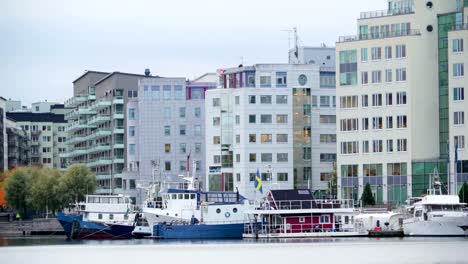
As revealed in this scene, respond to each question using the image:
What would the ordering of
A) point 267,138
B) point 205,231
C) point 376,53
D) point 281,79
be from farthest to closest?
point 281,79 < point 267,138 < point 376,53 < point 205,231

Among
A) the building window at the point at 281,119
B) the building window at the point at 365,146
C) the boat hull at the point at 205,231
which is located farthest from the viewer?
the building window at the point at 281,119

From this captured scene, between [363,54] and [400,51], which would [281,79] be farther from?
[400,51]

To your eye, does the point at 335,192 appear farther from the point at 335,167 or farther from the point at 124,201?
the point at 124,201

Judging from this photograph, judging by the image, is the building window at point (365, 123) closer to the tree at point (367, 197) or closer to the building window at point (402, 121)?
the building window at point (402, 121)

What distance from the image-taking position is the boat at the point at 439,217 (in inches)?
5960

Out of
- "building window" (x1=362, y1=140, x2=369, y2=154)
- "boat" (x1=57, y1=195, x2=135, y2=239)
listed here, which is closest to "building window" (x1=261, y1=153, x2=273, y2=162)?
"building window" (x1=362, y1=140, x2=369, y2=154)

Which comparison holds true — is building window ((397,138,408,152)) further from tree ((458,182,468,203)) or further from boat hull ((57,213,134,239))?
boat hull ((57,213,134,239))

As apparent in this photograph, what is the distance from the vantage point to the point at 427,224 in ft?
502

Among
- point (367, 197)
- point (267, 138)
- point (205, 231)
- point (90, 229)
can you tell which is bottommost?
point (205, 231)

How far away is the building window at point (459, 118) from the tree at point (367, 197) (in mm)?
12695

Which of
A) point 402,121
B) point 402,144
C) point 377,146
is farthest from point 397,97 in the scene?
point 377,146

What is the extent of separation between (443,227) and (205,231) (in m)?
25.7

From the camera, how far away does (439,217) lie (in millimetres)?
151625

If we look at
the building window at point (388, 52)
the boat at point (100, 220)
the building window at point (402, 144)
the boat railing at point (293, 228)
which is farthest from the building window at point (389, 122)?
the boat at point (100, 220)
